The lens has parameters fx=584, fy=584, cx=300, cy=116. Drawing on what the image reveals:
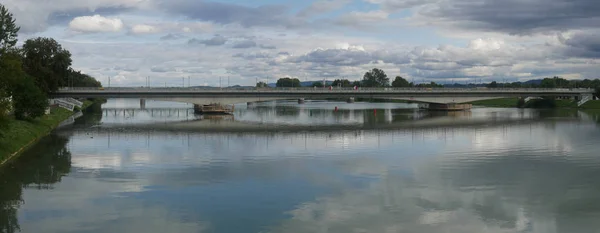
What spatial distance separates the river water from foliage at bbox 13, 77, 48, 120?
537 cm

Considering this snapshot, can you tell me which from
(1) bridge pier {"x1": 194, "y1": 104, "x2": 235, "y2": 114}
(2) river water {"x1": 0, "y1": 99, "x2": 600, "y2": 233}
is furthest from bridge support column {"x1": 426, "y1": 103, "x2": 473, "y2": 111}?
(2) river water {"x1": 0, "y1": 99, "x2": 600, "y2": 233}

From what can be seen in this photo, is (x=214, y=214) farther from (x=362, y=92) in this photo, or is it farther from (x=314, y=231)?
(x=362, y=92)

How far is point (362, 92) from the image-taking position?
9069cm

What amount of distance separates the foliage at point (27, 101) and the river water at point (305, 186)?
5370mm

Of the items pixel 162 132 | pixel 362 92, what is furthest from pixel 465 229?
pixel 362 92

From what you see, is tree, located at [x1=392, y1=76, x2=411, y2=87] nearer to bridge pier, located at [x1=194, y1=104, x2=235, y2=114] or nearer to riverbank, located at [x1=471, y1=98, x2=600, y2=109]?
riverbank, located at [x1=471, y1=98, x2=600, y2=109]

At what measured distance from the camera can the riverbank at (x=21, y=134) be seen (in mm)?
34906

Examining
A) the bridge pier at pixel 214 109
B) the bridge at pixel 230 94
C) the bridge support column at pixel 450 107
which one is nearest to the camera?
the bridge at pixel 230 94

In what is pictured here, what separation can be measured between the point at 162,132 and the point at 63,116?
82.0 feet

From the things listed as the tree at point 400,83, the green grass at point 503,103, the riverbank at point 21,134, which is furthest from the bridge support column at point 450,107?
the tree at point 400,83

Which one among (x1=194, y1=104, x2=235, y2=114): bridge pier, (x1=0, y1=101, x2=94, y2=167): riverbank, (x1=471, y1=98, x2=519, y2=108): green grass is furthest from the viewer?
(x1=471, y1=98, x2=519, y2=108): green grass

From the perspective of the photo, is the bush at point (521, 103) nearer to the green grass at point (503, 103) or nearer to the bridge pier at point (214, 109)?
the green grass at point (503, 103)

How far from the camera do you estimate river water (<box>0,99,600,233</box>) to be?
64.7 ft

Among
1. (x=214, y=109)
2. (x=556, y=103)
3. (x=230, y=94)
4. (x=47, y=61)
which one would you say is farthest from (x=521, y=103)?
(x=47, y=61)
